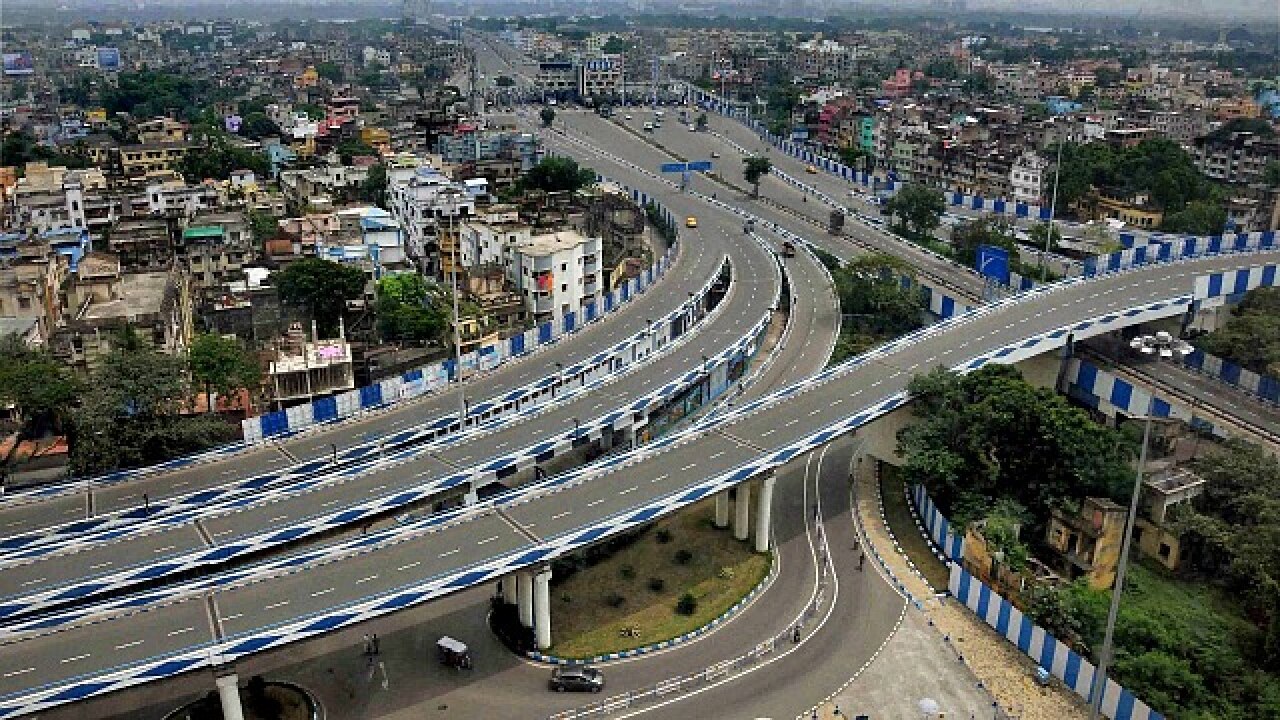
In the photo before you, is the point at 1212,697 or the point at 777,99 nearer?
the point at 1212,697

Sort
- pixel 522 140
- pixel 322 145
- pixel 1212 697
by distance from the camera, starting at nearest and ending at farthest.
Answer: pixel 1212 697 → pixel 522 140 → pixel 322 145

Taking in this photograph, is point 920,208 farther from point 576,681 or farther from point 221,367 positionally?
point 576,681

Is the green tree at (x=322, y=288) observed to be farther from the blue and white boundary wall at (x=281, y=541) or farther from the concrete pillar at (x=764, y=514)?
the concrete pillar at (x=764, y=514)

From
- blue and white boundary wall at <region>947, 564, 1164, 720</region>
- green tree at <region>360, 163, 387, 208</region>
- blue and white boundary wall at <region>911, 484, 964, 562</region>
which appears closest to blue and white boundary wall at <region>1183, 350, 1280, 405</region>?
blue and white boundary wall at <region>911, 484, 964, 562</region>

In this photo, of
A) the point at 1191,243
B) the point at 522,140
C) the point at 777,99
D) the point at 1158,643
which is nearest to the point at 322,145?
the point at 522,140

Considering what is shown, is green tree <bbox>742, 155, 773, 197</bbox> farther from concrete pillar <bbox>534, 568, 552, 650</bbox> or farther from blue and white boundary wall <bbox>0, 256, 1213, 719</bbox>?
concrete pillar <bbox>534, 568, 552, 650</bbox>

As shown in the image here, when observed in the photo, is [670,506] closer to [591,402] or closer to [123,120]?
[591,402]

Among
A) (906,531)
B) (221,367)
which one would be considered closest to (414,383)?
(221,367)
